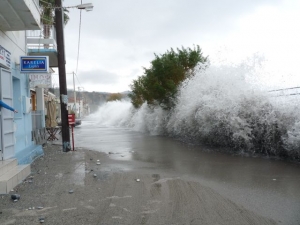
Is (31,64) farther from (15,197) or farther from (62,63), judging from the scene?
(15,197)

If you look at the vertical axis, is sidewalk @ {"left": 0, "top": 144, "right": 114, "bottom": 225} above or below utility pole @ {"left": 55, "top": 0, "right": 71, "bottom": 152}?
below

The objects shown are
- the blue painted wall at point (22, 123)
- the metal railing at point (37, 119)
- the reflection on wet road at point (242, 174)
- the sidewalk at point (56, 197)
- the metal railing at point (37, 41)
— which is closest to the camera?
the sidewalk at point (56, 197)

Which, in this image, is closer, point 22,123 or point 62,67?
point 22,123

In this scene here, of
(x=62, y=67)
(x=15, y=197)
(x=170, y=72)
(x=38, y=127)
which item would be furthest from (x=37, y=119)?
(x=170, y=72)

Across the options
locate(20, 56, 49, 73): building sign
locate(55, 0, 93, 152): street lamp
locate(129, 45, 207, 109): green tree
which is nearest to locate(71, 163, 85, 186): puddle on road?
locate(20, 56, 49, 73): building sign

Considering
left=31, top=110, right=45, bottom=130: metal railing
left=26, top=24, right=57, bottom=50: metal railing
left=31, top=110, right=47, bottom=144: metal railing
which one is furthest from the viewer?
left=26, top=24, right=57, bottom=50: metal railing

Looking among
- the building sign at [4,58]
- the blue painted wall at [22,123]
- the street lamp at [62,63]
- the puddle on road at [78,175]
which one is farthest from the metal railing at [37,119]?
the building sign at [4,58]

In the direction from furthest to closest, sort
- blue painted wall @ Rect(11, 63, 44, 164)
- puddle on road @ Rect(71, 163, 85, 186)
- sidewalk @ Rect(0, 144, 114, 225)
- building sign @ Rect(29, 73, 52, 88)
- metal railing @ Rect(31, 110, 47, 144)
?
1. metal railing @ Rect(31, 110, 47, 144)
2. building sign @ Rect(29, 73, 52, 88)
3. blue painted wall @ Rect(11, 63, 44, 164)
4. puddle on road @ Rect(71, 163, 85, 186)
5. sidewalk @ Rect(0, 144, 114, 225)

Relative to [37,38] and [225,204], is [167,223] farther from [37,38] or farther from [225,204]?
[37,38]

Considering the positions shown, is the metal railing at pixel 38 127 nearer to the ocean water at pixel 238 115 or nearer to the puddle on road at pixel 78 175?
the puddle on road at pixel 78 175

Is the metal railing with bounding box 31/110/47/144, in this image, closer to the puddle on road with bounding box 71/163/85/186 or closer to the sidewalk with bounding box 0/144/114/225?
the sidewalk with bounding box 0/144/114/225

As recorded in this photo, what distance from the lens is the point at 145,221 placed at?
459 centimetres

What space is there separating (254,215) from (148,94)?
19990mm

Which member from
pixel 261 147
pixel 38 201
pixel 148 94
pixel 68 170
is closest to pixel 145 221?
pixel 38 201
